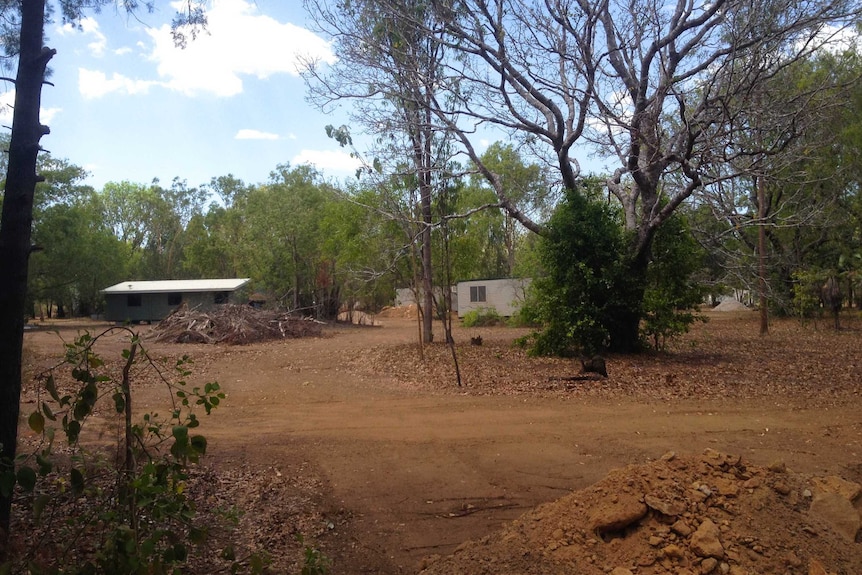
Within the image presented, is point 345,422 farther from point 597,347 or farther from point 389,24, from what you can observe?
point 389,24

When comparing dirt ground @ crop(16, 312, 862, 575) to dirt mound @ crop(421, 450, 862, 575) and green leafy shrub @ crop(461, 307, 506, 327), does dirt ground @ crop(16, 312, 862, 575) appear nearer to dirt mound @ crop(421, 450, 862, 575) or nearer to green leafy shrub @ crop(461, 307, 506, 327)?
dirt mound @ crop(421, 450, 862, 575)

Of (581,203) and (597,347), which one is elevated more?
(581,203)

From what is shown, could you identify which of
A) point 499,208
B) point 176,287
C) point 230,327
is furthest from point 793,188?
point 176,287

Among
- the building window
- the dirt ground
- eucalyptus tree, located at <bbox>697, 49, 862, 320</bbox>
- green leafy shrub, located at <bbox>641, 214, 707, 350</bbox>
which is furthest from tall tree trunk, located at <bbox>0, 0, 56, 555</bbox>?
the building window

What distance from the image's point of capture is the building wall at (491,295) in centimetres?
3609

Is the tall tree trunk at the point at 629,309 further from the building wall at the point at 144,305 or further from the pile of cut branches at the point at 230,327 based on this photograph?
the building wall at the point at 144,305

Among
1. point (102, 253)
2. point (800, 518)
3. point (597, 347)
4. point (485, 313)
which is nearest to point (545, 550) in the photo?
point (800, 518)

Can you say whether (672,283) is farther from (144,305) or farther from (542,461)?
(144,305)

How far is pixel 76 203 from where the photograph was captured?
41156mm

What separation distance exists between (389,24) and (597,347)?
8.90 meters

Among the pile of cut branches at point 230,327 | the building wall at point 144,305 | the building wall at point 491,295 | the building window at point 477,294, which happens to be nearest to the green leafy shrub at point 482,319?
the building wall at point 491,295

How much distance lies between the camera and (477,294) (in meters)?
37.8

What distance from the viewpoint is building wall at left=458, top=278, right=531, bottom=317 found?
118ft

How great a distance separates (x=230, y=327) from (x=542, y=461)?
20306 mm
